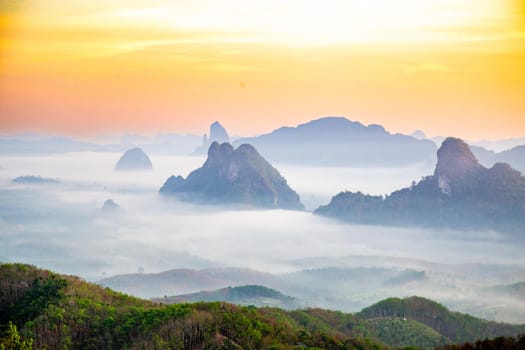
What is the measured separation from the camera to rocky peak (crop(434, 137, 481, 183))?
7347 inches

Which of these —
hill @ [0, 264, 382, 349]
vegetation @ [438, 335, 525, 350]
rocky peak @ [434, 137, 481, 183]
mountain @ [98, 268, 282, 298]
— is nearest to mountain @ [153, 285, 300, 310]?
mountain @ [98, 268, 282, 298]

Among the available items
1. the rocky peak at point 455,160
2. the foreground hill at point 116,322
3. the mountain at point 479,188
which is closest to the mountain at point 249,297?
the foreground hill at point 116,322

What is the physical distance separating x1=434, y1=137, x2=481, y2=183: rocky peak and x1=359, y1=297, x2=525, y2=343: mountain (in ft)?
359

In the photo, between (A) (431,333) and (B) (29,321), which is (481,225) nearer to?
(A) (431,333)

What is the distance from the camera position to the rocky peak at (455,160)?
7347 inches

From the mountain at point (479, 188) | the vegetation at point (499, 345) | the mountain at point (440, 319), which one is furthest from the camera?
the mountain at point (479, 188)

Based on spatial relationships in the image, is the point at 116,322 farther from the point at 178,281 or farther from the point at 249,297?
the point at 178,281

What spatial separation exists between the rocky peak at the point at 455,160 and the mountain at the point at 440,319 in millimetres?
109525

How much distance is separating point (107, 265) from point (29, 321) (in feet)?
434

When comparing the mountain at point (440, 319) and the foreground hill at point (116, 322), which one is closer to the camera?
the foreground hill at point (116, 322)

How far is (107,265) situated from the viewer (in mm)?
163875

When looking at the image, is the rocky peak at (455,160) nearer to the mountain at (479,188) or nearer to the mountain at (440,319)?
the mountain at (479,188)

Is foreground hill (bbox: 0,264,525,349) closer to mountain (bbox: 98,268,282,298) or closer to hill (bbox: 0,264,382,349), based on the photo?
hill (bbox: 0,264,382,349)

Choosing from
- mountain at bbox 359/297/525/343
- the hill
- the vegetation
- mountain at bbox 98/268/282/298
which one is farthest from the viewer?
mountain at bbox 98/268/282/298
